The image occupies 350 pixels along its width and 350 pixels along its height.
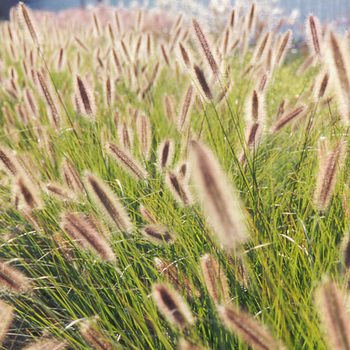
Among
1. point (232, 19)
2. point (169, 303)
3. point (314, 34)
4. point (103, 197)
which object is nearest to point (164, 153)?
point (103, 197)

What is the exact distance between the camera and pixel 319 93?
5.91ft

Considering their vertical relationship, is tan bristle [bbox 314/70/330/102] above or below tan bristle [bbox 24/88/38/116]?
below

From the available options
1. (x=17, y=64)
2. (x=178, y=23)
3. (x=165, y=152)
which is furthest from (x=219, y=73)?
(x=17, y=64)

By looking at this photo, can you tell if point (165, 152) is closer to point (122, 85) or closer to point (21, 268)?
point (21, 268)

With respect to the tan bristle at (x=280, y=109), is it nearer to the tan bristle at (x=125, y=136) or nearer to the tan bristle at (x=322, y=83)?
the tan bristle at (x=322, y=83)

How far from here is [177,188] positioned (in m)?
1.44

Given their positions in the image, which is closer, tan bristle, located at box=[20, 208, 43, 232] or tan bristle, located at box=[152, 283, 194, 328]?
tan bristle, located at box=[152, 283, 194, 328]

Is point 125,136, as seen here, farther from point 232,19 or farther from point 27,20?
point 232,19

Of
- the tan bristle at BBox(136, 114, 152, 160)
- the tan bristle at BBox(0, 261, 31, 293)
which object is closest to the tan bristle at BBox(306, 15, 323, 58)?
the tan bristle at BBox(136, 114, 152, 160)

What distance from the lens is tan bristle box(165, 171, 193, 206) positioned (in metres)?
1.43

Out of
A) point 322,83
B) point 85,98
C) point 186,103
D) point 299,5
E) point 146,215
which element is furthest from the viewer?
point 299,5

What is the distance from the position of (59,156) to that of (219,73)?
4.10ft

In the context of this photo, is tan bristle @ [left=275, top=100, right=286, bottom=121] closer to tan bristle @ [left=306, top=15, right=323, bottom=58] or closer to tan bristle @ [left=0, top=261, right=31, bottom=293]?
tan bristle @ [left=306, top=15, right=323, bottom=58]

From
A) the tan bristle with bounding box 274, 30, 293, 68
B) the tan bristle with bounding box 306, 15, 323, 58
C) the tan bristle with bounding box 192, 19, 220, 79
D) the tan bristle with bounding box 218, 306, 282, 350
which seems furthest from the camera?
the tan bristle with bounding box 274, 30, 293, 68
